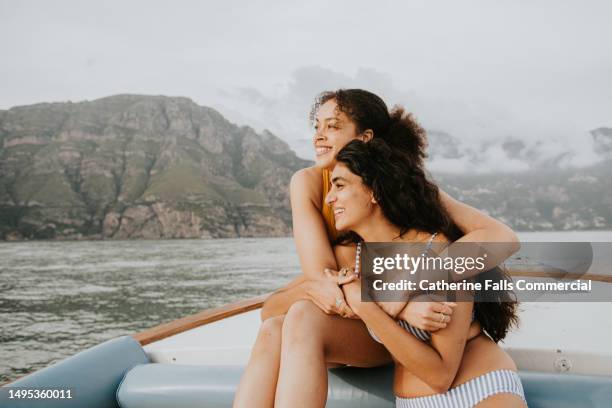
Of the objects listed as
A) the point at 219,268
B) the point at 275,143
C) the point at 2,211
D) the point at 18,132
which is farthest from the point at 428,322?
the point at 275,143

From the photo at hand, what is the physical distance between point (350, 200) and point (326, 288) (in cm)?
33

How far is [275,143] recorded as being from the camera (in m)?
162

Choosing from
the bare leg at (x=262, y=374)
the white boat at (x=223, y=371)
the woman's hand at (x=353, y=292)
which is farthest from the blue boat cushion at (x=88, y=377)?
the woman's hand at (x=353, y=292)

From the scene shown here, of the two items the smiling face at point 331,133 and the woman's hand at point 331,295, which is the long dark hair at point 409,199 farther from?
the smiling face at point 331,133

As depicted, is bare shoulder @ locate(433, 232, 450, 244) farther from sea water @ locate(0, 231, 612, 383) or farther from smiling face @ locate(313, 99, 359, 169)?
sea water @ locate(0, 231, 612, 383)

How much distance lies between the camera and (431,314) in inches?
56.6

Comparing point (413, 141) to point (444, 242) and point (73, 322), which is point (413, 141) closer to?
point (444, 242)

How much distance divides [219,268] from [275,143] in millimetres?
122116

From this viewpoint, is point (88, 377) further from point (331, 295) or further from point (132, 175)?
point (132, 175)

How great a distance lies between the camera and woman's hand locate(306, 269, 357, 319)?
165 cm

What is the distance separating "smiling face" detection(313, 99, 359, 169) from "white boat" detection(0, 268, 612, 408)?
0.94 meters

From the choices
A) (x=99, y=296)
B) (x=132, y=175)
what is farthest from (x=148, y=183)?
(x=99, y=296)

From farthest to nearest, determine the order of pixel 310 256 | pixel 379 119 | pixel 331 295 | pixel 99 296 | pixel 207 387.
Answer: pixel 99 296
pixel 379 119
pixel 207 387
pixel 310 256
pixel 331 295

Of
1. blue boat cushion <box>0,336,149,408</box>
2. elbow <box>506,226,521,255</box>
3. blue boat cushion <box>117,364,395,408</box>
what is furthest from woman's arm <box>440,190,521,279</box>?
blue boat cushion <box>0,336,149,408</box>
